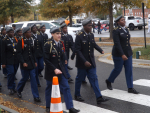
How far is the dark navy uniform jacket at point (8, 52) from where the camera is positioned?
7129mm

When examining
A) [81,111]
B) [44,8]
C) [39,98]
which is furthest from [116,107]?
[44,8]

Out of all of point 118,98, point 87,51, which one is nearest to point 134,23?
point 118,98

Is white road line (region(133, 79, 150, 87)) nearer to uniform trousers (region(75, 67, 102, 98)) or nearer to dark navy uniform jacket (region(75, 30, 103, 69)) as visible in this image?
uniform trousers (region(75, 67, 102, 98))

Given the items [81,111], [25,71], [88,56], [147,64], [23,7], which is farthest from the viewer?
[23,7]

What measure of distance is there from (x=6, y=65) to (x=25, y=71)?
113 cm

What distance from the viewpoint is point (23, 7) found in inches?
1137

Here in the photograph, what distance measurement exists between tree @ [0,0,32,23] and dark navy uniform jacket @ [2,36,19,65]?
20867 mm

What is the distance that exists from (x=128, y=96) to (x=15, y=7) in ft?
75.5

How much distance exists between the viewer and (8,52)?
7.27 m

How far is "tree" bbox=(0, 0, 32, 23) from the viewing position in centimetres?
2723

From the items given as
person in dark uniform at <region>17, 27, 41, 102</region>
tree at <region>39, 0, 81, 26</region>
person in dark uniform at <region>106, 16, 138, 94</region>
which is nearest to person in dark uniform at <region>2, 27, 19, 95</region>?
person in dark uniform at <region>17, 27, 41, 102</region>

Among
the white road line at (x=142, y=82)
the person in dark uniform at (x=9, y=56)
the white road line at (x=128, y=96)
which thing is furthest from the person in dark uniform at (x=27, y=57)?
the white road line at (x=142, y=82)

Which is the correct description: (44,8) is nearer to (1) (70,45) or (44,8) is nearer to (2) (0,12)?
(2) (0,12)

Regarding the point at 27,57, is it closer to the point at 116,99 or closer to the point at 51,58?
the point at 51,58
